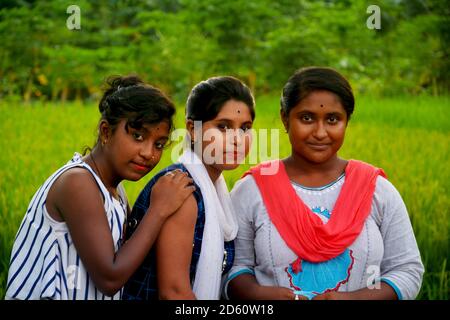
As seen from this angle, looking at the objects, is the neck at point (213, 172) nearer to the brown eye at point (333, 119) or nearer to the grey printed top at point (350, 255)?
the grey printed top at point (350, 255)

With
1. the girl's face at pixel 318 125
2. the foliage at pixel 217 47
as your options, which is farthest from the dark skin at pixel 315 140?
the foliage at pixel 217 47

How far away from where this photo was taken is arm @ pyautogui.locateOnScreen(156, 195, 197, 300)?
1.80m

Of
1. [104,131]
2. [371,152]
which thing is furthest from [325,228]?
[371,152]

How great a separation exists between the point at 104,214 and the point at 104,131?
0.30 m

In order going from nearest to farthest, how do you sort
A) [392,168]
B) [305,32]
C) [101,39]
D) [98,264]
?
[98,264], [392,168], [305,32], [101,39]

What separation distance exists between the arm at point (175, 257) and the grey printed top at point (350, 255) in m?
0.28

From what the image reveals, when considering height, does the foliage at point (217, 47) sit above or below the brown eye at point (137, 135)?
above

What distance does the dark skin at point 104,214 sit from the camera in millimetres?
1783

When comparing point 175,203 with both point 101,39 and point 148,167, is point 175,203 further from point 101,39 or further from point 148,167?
point 101,39

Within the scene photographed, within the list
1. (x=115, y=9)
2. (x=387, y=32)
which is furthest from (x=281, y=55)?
(x=115, y=9)

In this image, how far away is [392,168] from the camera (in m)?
4.05

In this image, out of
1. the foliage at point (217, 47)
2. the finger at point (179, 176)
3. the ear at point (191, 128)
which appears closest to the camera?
the finger at point (179, 176)

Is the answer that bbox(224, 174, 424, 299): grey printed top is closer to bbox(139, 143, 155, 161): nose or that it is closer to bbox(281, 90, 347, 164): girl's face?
bbox(281, 90, 347, 164): girl's face
